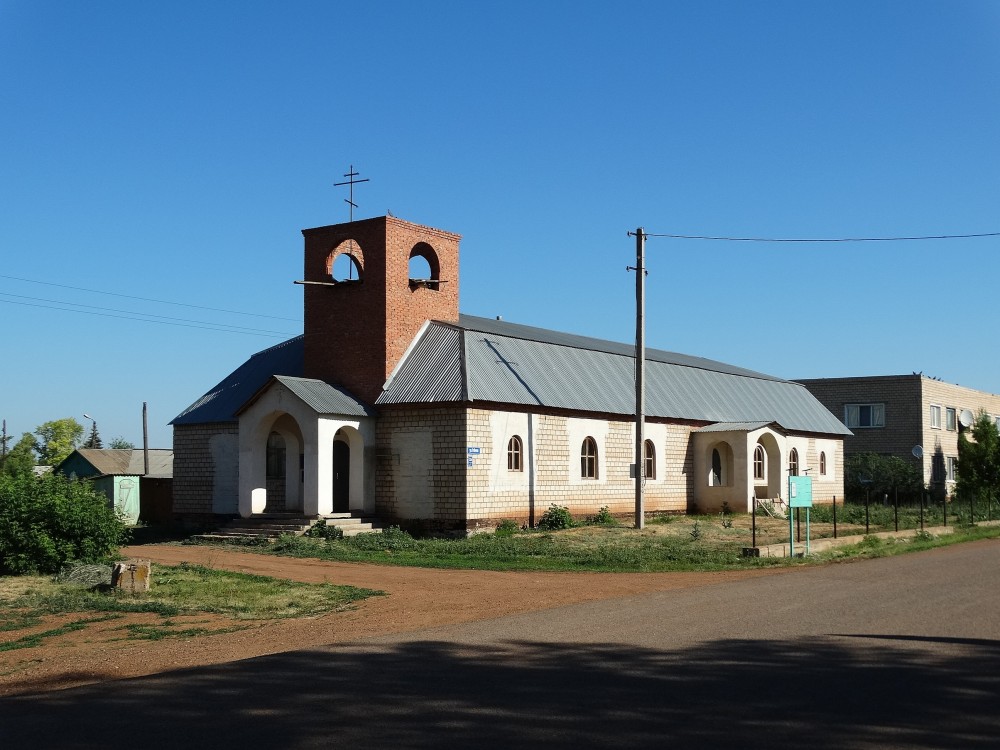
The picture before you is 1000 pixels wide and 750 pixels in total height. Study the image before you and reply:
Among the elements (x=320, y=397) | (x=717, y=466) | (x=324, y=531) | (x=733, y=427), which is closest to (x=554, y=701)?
(x=324, y=531)

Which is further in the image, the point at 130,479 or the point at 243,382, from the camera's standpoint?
the point at 130,479

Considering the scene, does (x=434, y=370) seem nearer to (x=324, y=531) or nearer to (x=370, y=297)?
(x=370, y=297)

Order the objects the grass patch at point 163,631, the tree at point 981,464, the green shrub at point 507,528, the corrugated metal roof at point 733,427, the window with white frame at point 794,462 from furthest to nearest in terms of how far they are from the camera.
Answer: the tree at point 981,464 < the window with white frame at point 794,462 < the corrugated metal roof at point 733,427 < the green shrub at point 507,528 < the grass patch at point 163,631

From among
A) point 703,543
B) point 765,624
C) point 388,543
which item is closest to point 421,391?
point 388,543

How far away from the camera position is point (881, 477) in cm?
4641

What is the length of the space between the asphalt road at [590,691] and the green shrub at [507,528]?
552 inches

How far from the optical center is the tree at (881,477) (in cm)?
4634

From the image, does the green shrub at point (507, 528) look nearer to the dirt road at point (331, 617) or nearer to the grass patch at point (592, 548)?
the grass patch at point (592, 548)

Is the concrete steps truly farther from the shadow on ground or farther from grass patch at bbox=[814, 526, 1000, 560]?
the shadow on ground

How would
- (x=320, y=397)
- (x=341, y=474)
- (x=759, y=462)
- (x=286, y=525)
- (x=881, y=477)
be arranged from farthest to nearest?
(x=881, y=477)
(x=759, y=462)
(x=341, y=474)
(x=320, y=397)
(x=286, y=525)

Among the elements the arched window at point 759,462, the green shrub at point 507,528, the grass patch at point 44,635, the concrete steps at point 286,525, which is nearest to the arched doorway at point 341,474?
the concrete steps at point 286,525

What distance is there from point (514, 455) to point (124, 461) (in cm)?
3214

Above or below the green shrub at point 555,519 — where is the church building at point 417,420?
above

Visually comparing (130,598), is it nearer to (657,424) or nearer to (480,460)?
(480,460)
